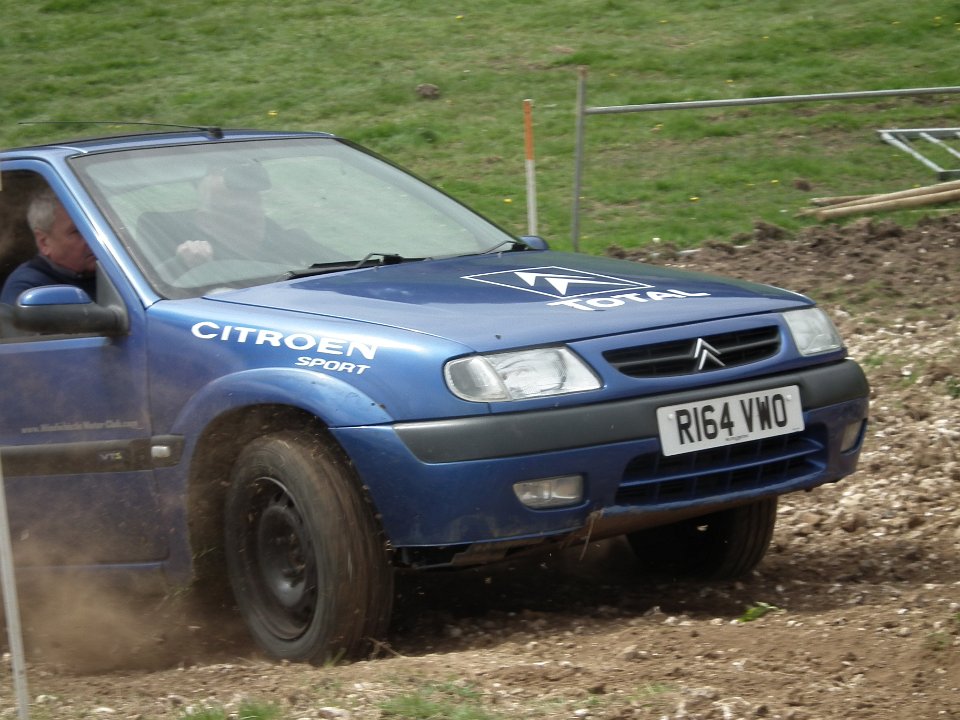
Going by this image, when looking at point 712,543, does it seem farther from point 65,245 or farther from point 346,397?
point 65,245

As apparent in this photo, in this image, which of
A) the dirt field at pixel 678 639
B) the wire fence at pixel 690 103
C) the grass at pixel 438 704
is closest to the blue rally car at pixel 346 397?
the dirt field at pixel 678 639

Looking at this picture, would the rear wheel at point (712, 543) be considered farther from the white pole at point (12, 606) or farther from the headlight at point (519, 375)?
the white pole at point (12, 606)

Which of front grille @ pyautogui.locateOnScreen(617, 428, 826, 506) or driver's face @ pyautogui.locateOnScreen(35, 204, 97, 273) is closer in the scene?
front grille @ pyautogui.locateOnScreen(617, 428, 826, 506)

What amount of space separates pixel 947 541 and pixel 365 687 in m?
2.66

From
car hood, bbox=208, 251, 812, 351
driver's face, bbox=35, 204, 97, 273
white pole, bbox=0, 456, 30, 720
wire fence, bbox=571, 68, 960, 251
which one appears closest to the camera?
white pole, bbox=0, 456, 30, 720

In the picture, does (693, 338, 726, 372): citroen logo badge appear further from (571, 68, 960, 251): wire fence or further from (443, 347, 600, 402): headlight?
(571, 68, 960, 251): wire fence

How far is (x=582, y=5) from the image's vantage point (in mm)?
22344

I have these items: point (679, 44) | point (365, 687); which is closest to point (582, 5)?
point (679, 44)

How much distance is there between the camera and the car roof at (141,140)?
525 cm

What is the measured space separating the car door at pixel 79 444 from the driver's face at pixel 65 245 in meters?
0.08

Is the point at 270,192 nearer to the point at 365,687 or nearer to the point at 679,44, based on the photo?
the point at 365,687

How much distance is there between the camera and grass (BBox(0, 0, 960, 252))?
11953 millimetres

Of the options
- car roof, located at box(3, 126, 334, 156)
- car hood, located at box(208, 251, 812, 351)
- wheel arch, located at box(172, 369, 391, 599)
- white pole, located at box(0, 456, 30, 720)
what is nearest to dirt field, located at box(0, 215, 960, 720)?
white pole, located at box(0, 456, 30, 720)

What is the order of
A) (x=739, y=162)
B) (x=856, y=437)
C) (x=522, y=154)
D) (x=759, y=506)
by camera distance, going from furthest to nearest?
(x=522, y=154) < (x=739, y=162) < (x=759, y=506) < (x=856, y=437)
